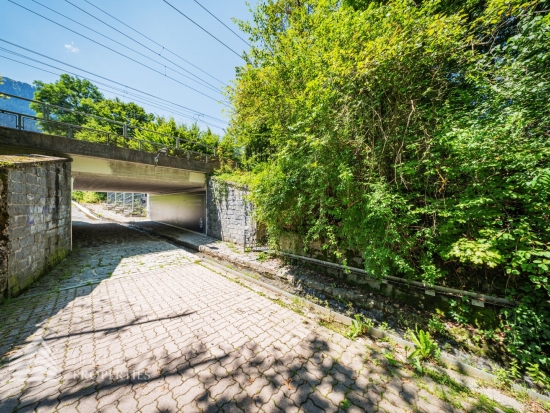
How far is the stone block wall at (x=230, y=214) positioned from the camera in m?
7.17

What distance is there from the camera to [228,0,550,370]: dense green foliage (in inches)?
95.5

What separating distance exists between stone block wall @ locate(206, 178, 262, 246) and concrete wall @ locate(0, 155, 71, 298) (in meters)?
4.91

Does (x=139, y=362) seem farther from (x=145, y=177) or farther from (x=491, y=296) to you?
(x=145, y=177)

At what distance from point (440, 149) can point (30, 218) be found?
331 inches

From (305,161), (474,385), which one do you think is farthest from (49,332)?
(474,385)

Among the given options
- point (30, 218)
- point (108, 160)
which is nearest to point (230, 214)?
point (108, 160)

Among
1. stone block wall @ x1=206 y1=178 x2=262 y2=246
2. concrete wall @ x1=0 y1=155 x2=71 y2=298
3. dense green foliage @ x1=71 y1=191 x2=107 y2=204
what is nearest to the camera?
concrete wall @ x1=0 y1=155 x2=71 y2=298

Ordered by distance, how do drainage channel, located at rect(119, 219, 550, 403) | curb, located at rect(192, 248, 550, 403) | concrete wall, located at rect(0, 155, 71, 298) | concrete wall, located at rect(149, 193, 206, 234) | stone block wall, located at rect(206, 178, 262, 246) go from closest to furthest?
curb, located at rect(192, 248, 550, 403)
drainage channel, located at rect(119, 219, 550, 403)
concrete wall, located at rect(0, 155, 71, 298)
stone block wall, located at rect(206, 178, 262, 246)
concrete wall, located at rect(149, 193, 206, 234)

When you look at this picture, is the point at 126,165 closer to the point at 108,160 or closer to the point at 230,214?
the point at 108,160

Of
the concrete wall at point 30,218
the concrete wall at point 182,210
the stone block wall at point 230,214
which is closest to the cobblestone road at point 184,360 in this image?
the concrete wall at point 30,218

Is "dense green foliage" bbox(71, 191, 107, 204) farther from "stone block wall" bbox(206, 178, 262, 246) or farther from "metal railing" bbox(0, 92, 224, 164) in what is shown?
"stone block wall" bbox(206, 178, 262, 246)

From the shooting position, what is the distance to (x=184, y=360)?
236cm

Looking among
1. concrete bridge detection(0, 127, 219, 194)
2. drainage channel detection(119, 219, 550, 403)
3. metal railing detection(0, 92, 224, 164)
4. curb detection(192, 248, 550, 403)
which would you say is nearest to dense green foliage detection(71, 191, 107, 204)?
concrete bridge detection(0, 127, 219, 194)

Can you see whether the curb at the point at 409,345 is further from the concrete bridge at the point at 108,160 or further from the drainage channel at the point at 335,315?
the concrete bridge at the point at 108,160
